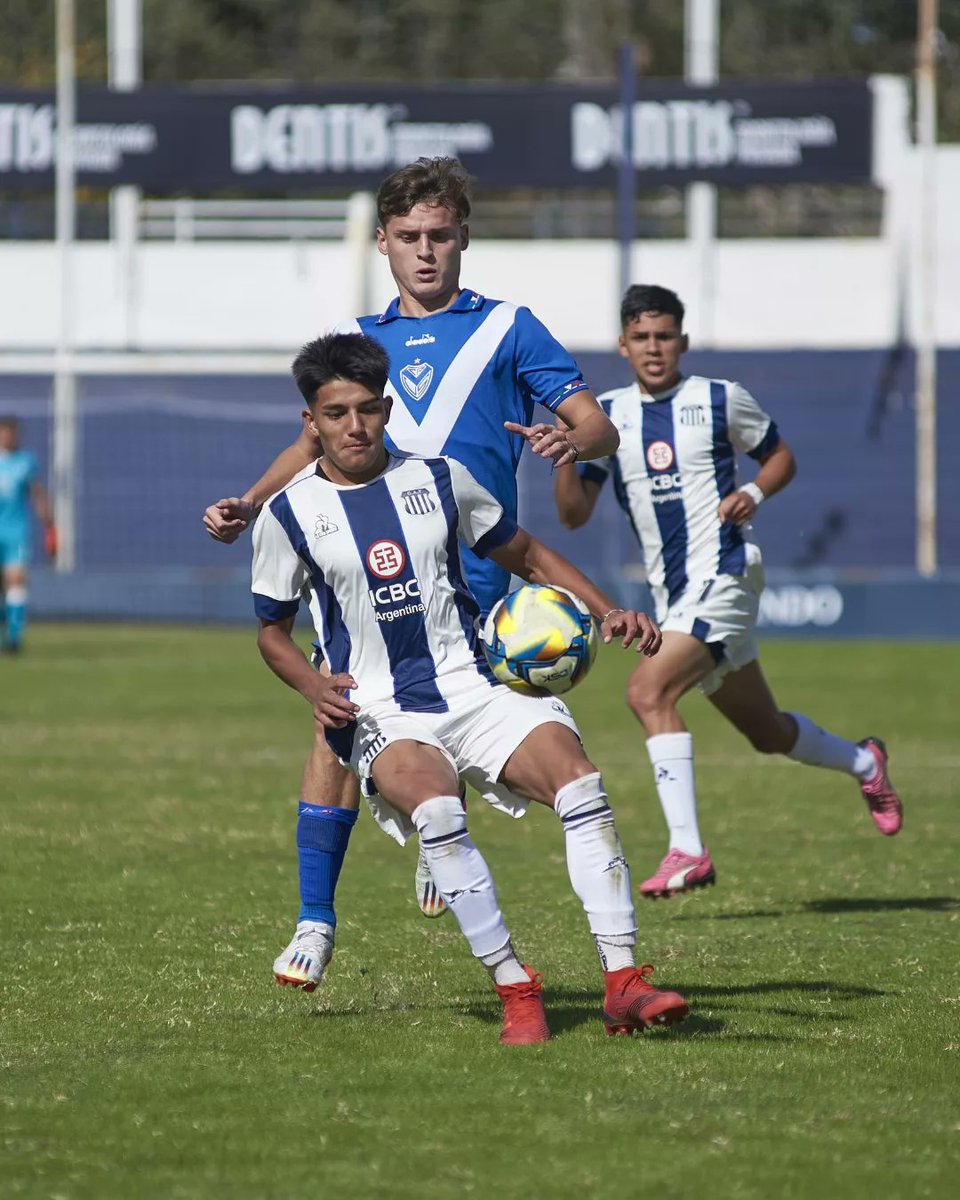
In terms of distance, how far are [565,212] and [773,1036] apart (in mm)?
29398

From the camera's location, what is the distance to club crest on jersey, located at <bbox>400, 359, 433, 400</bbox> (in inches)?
238

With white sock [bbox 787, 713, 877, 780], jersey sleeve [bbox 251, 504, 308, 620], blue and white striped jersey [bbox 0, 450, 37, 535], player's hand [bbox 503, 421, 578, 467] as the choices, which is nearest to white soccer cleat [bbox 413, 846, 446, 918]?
jersey sleeve [bbox 251, 504, 308, 620]

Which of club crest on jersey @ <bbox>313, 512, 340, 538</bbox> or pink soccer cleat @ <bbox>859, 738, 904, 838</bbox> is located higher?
club crest on jersey @ <bbox>313, 512, 340, 538</bbox>

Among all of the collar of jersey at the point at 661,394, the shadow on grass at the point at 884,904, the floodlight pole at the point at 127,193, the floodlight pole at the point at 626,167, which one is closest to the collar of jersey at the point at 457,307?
the collar of jersey at the point at 661,394

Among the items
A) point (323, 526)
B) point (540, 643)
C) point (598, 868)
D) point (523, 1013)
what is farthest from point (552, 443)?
point (523, 1013)

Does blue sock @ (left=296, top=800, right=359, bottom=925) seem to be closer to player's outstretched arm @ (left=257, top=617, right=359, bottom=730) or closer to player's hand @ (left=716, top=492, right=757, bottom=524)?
player's outstretched arm @ (left=257, top=617, right=359, bottom=730)

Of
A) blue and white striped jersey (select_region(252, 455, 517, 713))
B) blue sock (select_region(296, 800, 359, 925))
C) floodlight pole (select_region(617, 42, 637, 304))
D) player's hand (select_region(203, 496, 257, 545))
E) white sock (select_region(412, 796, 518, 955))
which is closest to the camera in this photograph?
white sock (select_region(412, 796, 518, 955))

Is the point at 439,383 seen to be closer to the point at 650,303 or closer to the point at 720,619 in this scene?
the point at 650,303

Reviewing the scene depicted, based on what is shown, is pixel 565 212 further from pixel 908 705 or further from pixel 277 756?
pixel 277 756

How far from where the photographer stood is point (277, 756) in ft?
42.8

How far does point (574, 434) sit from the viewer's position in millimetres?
5633

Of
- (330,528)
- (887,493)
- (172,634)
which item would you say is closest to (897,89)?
(887,493)

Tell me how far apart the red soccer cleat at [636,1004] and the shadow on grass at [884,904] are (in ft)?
8.50

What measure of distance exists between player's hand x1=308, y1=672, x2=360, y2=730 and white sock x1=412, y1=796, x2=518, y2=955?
0.30 metres
